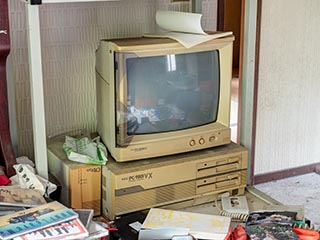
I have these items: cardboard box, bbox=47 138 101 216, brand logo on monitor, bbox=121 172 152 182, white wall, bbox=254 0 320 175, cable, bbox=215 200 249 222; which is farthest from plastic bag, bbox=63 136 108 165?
white wall, bbox=254 0 320 175

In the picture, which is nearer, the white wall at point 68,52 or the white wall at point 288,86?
the white wall at point 68,52

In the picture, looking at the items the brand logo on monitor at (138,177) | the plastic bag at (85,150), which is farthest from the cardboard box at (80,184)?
the brand logo on monitor at (138,177)

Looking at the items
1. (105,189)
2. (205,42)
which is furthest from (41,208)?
(205,42)

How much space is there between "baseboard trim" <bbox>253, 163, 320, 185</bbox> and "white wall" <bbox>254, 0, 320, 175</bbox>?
23 millimetres

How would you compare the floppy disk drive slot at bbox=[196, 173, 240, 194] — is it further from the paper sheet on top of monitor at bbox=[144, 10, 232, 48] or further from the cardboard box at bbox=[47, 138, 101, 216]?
the paper sheet on top of monitor at bbox=[144, 10, 232, 48]

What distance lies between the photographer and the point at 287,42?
2787 mm

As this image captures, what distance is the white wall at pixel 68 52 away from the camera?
2225mm

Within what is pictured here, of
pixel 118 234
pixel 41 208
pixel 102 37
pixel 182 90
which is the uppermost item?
pixel 102 37

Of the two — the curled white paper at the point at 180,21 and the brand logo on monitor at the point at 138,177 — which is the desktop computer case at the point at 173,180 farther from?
the curled white paper at the point at 180,21

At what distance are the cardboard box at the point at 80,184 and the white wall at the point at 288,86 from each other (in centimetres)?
115

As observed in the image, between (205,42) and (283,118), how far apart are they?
104 centimetres

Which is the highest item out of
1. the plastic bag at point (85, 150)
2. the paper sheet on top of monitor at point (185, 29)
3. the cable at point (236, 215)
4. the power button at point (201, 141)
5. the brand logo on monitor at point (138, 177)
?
the paper sheet on top of monitor at point (185, 29)

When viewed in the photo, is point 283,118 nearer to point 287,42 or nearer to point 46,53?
point 287,42

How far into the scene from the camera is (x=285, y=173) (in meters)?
3.00
